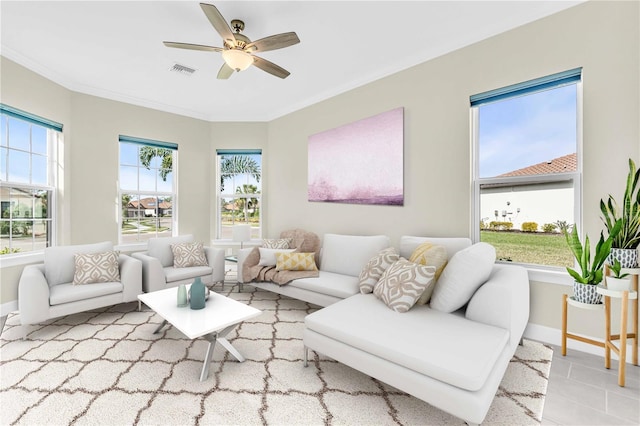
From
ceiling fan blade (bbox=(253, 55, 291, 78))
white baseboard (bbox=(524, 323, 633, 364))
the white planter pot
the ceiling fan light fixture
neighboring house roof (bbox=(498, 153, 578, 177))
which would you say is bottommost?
white baseboard (bbox=(524, 323, 633, 364))

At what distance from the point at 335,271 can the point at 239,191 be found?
9.02 ft

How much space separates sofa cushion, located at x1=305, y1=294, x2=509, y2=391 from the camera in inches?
55.9

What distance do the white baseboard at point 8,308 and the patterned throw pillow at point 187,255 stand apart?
1628 mm

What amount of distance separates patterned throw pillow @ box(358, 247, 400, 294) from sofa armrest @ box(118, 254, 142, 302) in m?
2.45

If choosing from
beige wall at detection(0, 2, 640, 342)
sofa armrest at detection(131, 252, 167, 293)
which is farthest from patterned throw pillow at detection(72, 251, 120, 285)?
beige wall at detection(0, 2, 640, 342)

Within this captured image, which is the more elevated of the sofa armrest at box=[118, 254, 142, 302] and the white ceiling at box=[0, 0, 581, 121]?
the white ceiling at box=[0, 0, 581, 121]

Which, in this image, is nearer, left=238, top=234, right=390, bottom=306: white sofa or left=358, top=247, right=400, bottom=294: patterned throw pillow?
left=358, top=247, right=400, bottom=294: patterned throw pillow

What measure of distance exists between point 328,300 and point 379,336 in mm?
1199

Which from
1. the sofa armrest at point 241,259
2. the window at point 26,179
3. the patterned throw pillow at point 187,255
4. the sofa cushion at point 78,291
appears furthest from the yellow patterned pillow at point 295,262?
the window at point 26,179

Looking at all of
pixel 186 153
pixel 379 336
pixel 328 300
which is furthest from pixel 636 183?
pixel 186 153

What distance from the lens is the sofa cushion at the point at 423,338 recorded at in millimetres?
1421

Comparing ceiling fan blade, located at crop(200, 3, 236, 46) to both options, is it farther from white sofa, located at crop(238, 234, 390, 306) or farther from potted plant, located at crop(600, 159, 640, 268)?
potted plant, located at crop(600, 159, 640, 268)

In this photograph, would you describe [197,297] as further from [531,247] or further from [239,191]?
[239,191]

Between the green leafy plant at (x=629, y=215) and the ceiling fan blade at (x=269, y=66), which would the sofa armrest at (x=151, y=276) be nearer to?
the ceiling fan blade at (x=269, y=66)
